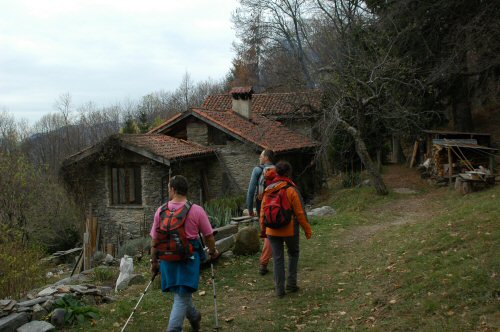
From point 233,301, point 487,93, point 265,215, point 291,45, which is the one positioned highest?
point 291,45

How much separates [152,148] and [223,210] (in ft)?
15.5

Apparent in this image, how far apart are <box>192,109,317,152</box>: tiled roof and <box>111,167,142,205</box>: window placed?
3.88 m

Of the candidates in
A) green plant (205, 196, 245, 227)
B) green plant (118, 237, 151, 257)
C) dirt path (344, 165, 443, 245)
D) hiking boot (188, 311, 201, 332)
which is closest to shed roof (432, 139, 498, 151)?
dirt path (344, 165, 443, 245)

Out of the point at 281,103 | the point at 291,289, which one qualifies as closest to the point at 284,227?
the point at 291,289

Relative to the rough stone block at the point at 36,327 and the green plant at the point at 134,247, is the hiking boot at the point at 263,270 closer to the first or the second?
the rough stone block at the point at 36,327

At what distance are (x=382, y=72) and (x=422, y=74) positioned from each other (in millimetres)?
1891

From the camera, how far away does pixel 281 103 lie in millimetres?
25938

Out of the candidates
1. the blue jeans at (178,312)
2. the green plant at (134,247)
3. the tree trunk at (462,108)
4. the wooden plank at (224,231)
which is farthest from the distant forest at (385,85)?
the blue jeans at (178,312)

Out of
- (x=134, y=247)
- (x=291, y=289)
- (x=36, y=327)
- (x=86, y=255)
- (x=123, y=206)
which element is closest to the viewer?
(x=36, y=327)

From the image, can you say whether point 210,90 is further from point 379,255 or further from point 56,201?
point 379,255

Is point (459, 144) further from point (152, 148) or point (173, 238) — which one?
point (173, 238)

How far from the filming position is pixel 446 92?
66.6 ft

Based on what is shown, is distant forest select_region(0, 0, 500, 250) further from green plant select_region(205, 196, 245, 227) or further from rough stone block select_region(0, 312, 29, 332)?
rough stone block select_region(0, 312, 29, 332)

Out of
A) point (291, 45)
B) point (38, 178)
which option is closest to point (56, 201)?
point (38, 178)
